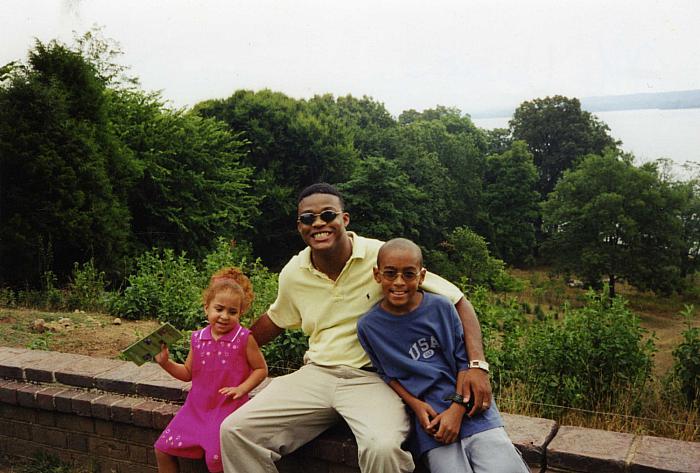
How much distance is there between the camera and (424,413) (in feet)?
8.48

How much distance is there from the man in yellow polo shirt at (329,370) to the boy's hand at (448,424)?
64 millimetres

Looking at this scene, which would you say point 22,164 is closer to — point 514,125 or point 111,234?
point 111,234

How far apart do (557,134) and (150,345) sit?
142ft

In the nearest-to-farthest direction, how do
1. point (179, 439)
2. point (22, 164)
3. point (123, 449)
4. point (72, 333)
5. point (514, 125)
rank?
point (179, 439) → point (123, 449) → point (72, 333) → point (22, 164) → point (514, 125)

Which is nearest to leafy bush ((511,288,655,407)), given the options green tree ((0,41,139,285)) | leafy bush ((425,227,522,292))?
green tree ((0,41,139,285))

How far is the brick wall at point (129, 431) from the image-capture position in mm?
2645

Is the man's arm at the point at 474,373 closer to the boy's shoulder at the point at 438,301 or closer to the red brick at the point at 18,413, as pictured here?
the boy's shoulder at the point at 438,301

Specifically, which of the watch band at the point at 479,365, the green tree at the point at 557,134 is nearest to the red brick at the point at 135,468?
the watch band at the point at 479,365

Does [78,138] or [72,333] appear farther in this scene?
[78,138]

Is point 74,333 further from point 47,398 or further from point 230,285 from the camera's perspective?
point 230,285

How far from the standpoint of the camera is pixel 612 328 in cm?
477

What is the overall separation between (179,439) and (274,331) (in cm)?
68

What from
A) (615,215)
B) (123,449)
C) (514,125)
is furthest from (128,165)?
(514,125)

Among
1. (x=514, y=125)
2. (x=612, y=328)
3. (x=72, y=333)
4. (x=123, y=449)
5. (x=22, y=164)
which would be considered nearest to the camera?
(x=123, y=449)
